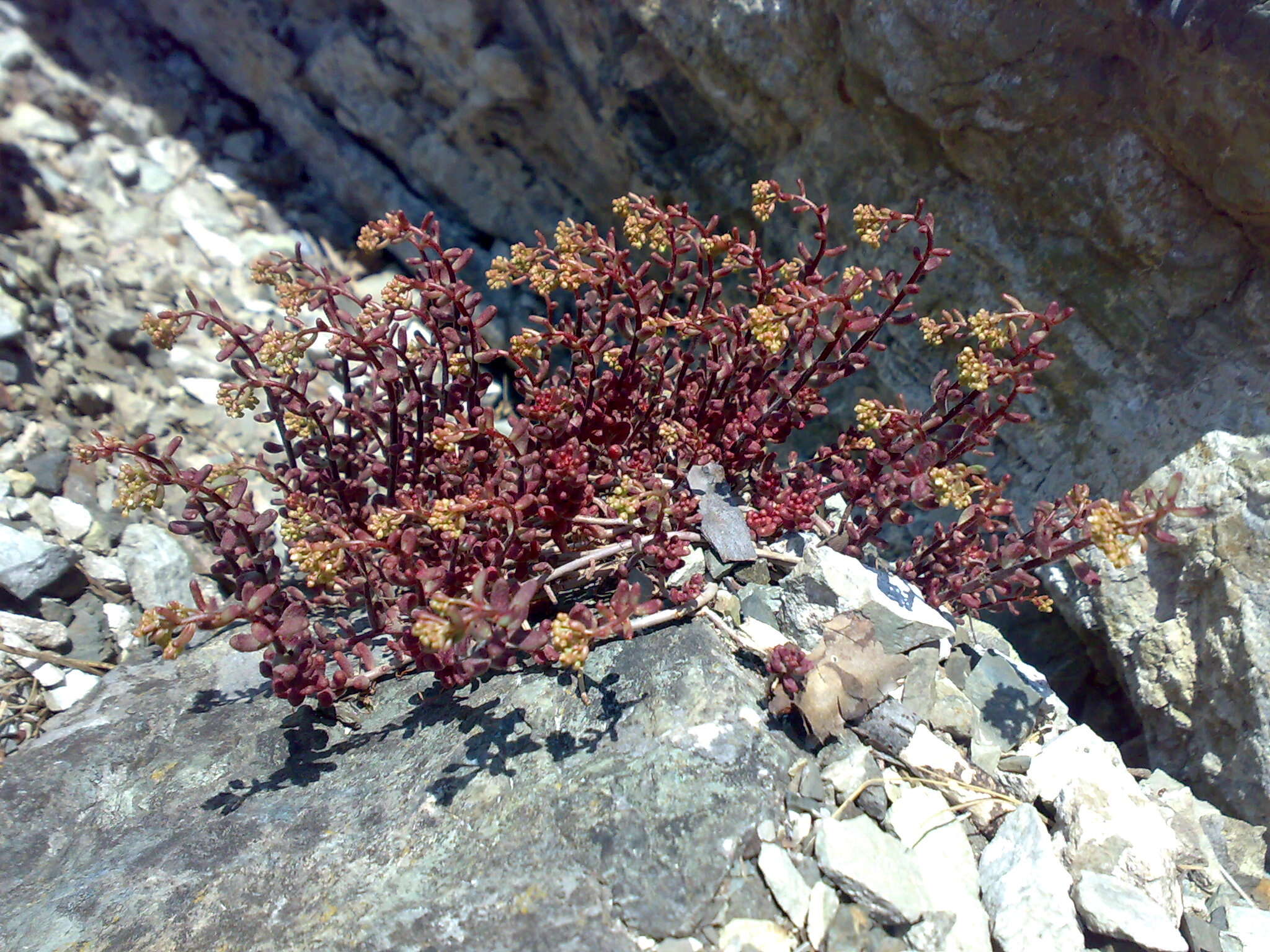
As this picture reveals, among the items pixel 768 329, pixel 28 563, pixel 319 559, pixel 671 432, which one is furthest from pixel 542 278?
pixel 28 563

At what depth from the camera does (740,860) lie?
242 centimetres

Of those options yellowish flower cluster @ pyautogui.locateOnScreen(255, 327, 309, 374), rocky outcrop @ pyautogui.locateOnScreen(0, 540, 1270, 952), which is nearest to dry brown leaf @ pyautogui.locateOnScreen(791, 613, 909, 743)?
rocky outcrop @ pyautogui.locateOnScreen(0, 540, 1270, 952)

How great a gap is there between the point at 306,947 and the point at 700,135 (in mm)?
4254

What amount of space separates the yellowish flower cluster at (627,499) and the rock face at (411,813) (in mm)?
467

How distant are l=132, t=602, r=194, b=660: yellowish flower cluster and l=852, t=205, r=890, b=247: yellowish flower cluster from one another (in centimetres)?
251

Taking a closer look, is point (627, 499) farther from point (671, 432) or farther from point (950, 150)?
point (950, 150)

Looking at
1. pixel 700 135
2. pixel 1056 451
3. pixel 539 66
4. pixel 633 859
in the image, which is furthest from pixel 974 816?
pixel 539 66

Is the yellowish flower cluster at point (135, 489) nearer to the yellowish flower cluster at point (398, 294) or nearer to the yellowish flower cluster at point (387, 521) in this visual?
the yellowish flower cluster at point (387, 521)

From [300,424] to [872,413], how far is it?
214 centimetres

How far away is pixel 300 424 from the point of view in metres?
3.35

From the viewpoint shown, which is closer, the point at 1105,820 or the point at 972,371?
the point at 1105,820

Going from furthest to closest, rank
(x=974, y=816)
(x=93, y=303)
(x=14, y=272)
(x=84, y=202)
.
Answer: (x=84, y=202) < (x=93, y=303) < (x=14, y=272) < (x=974, y=816)

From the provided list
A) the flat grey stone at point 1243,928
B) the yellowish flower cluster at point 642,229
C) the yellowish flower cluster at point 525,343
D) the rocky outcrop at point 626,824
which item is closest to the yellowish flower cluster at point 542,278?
the yellowish flower cluster at point 525,343

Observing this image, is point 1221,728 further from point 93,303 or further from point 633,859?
point 93,303
